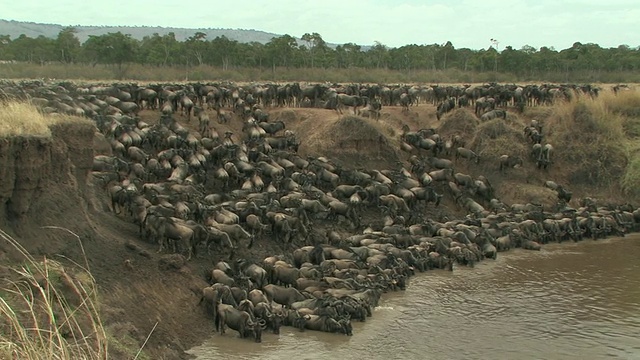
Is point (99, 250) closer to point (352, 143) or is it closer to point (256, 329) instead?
point (256, 329)

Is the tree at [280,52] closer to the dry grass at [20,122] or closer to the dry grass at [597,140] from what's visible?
the dry grass at [597,140]

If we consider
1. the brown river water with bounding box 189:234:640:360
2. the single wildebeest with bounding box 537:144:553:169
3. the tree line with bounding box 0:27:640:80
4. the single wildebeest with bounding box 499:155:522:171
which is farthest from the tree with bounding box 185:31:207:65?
the brown river water with bounding box 189:234:640:360

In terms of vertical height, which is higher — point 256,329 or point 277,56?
point 277,56

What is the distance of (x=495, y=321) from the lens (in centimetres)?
1325

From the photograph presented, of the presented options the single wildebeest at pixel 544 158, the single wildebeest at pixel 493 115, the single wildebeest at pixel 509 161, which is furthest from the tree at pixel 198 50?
the single wildebeest at pixel 544 158

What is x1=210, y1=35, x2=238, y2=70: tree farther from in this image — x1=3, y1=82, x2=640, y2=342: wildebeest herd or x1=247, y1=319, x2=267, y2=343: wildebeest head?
x1=247, y1=319, x2=267, y2=343: wildebeest head

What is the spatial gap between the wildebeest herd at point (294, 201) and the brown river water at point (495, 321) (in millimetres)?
405

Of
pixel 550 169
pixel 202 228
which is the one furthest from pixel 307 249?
pixel 550 169

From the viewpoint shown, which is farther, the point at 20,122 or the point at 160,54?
the point at 160,54

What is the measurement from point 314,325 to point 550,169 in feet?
53.0

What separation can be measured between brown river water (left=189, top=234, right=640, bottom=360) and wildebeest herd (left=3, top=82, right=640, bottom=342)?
1.33 ft

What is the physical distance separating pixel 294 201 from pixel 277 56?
36710mm

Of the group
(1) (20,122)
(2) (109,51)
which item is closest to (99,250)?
(1) (20,122)

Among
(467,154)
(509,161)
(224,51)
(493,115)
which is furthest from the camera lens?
(224,51)
